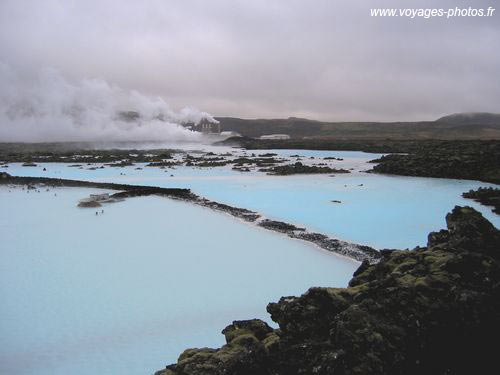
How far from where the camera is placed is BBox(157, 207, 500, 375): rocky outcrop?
121 inches

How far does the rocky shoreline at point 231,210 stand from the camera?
8.64 m

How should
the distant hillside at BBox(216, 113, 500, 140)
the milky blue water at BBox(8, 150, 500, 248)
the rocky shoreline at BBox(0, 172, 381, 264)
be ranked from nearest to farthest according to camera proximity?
the rocky shoreline at BBox(0, 172, 381, 264) → the milky blue water at BBox(8, 150, 500, 248) → the distant hillside at BBox(216, 113, 500, 140)

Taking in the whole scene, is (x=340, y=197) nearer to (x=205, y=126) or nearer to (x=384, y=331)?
(x=384, y=331)

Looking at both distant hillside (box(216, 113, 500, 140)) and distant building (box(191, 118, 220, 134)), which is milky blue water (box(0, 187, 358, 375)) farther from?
distant hillside (box(216, 113, 500, 140))

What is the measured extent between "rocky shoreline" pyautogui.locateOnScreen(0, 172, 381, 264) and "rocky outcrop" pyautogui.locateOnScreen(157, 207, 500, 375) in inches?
61.3

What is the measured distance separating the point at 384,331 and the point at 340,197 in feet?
42.8

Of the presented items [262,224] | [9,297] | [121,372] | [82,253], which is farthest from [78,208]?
[121,372]

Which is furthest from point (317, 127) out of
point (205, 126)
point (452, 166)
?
point (452, 166)

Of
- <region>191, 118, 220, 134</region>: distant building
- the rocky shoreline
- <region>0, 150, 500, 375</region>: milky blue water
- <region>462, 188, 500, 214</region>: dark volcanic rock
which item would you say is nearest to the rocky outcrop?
the rocky shoreline

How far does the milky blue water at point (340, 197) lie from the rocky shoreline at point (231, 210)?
0.56 meters

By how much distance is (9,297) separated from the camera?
20.7ft

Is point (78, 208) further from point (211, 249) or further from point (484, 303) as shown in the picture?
point (484, 303)

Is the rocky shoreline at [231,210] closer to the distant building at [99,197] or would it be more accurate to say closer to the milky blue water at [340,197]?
the distant building at [99,197]

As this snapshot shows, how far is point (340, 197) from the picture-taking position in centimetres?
1597
